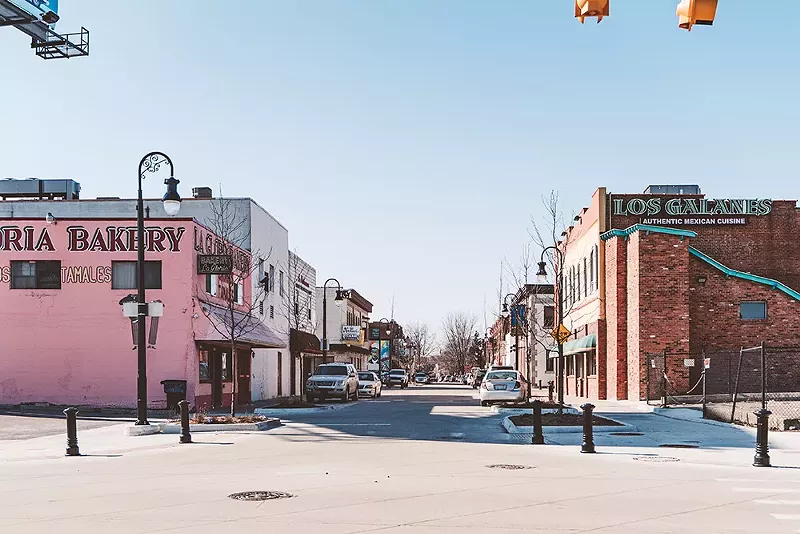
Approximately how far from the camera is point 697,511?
11094 mm

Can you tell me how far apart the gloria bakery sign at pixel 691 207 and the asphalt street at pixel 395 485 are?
932 inches

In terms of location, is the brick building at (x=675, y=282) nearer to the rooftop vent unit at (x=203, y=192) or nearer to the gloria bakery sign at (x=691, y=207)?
the gloria bakery sign at (x=691, y=207)

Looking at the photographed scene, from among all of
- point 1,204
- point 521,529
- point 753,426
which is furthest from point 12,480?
point 1,204

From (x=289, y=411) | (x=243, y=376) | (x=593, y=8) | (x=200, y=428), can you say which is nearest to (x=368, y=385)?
(x=243, y=376)

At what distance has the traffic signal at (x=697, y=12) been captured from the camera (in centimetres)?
750

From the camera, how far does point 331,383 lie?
140 feet

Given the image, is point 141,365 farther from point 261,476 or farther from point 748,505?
point 748,505

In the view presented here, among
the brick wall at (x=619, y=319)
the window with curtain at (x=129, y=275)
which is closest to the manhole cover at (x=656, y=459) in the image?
the window with curtain at (x=129, y=275)

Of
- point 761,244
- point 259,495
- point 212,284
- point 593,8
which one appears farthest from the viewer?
point 761,244

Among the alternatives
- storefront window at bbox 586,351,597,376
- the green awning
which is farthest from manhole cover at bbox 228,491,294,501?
storefront window at bbox 586,351,597,376

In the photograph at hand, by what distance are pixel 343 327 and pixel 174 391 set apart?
4738 cm

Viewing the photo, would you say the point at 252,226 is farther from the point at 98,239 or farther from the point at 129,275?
the point at 98,239

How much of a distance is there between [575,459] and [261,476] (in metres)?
6.00

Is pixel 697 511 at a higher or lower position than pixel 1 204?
lower
